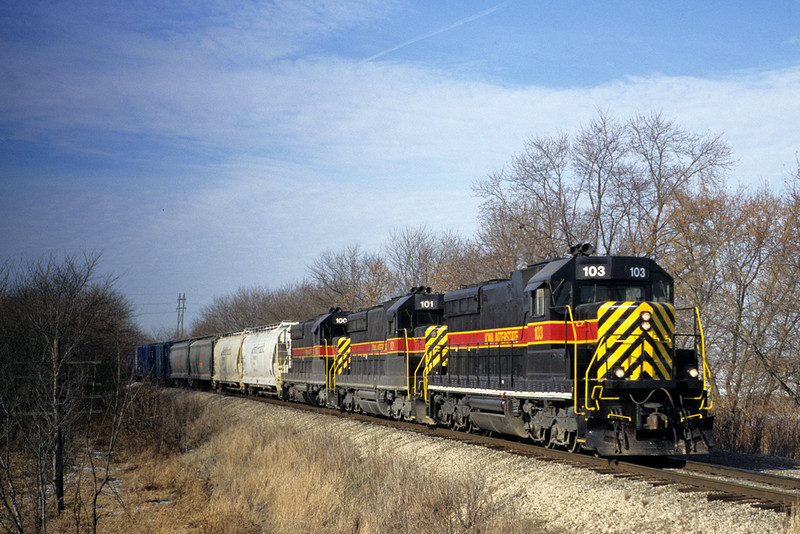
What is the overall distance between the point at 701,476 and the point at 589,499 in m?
1.95

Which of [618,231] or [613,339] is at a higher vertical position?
[618,231]

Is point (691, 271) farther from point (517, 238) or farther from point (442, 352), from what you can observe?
point (442, 352)

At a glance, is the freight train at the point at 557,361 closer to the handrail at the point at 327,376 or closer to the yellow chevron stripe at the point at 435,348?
the yellow chevron stripe at the point at 435,348

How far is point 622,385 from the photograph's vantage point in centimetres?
1105

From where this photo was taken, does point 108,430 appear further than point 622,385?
Yes

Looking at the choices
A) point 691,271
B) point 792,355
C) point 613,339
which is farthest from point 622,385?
point 691,271

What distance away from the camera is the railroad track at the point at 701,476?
8555 mm

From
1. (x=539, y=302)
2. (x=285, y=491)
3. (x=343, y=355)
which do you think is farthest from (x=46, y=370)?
(x=343, y=355)

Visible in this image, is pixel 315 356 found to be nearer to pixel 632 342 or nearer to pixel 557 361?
pixel 557 361

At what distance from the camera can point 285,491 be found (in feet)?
39.6

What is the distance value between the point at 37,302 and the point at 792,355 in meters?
23.0

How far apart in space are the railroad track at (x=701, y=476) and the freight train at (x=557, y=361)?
292 millimetres

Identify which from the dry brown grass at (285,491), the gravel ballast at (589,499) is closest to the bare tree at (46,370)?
the dry brown grass at (285,491)

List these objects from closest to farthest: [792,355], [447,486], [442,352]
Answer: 1. [447,486]
2. [442,352]
3. [792,355]
